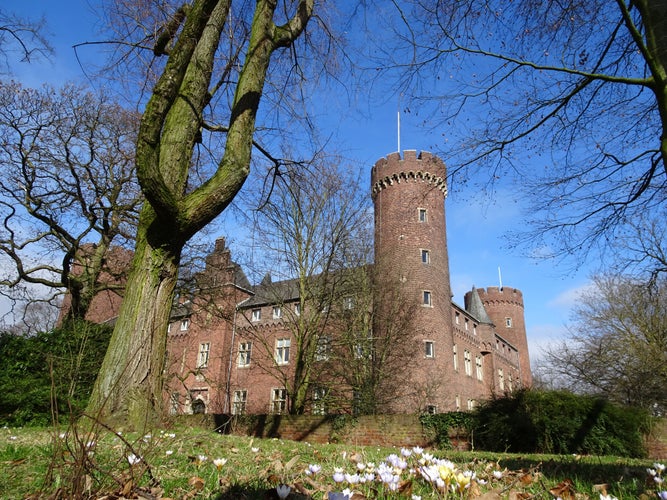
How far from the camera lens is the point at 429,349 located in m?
25.2

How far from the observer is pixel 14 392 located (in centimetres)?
957

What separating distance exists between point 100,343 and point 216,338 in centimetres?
1840

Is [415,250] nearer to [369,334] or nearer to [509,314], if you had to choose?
[369,334]

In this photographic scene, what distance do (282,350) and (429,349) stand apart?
31.9 ft

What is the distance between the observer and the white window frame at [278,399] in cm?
2722

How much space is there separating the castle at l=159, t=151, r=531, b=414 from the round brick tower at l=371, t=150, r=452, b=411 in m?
0.07

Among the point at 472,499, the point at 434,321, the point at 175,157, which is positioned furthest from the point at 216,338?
the point at 472,499

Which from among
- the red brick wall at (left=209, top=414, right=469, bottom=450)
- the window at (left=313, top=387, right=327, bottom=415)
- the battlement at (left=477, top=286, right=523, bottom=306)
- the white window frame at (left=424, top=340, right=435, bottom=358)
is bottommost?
the red brick wall at (left=209, top=414, right=469, bottom=450)

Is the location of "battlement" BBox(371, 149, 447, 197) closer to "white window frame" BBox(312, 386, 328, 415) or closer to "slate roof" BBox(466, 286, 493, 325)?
"slate roof" BBox(466, 286, 493, 325)

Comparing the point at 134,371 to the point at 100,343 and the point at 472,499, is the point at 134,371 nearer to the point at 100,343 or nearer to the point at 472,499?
the point at 472,499

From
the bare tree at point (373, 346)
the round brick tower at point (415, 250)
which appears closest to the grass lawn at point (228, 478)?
the bare tree at point (373, 346)

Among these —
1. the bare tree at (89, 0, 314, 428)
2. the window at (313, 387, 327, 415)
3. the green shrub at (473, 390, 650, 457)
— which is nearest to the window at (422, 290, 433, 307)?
the window at (313, 387, 327, 415)

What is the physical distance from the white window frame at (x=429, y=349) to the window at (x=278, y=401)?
353 inches

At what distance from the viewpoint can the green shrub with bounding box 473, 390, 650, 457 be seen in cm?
1037
